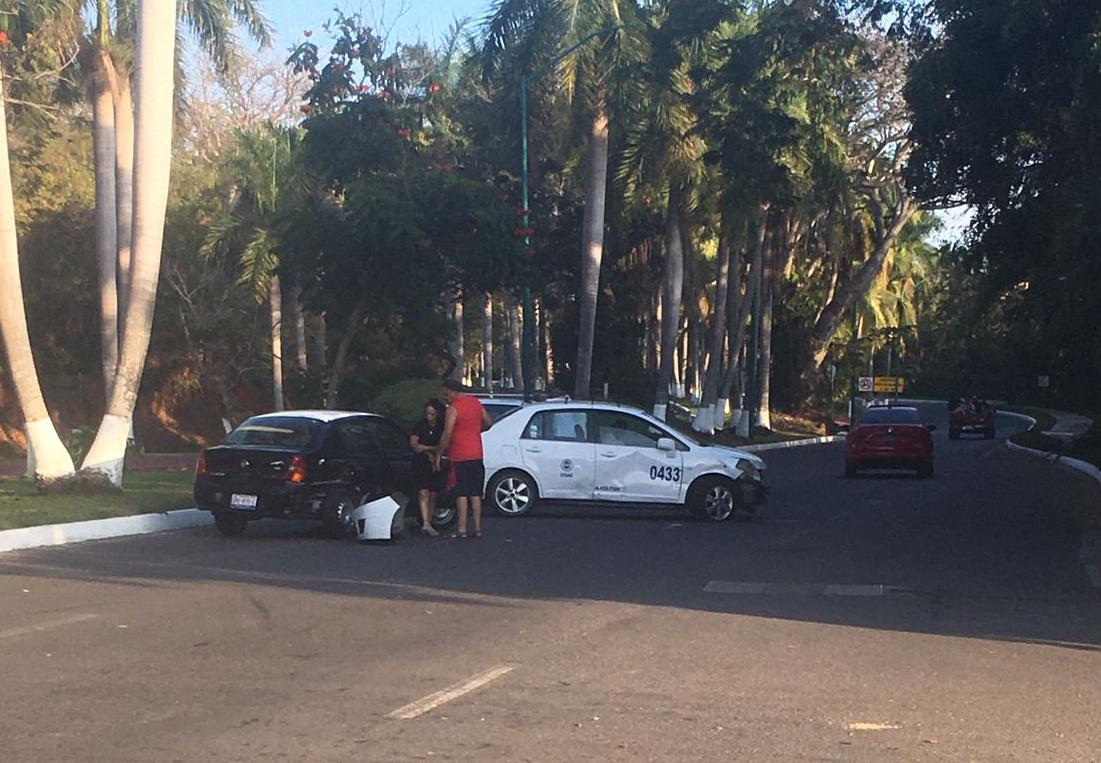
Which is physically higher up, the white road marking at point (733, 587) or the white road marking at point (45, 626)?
the white road marking at point (45, 626)

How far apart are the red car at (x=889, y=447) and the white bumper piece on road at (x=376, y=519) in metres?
18.3

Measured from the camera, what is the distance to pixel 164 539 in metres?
18.0

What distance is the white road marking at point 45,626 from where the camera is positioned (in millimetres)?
10758

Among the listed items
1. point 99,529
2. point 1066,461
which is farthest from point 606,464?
point 1066,461

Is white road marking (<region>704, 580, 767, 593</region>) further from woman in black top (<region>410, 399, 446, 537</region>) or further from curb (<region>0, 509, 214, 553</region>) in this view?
curb (<region>0, 509, 214, 553</region>)

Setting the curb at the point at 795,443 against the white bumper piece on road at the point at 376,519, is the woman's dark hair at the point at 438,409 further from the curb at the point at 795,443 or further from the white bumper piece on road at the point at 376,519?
the curb at the point at 795,443

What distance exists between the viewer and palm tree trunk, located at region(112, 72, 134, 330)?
87.7 feet

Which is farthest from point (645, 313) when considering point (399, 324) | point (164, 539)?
point (164, 539)

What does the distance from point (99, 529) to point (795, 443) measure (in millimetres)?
38588

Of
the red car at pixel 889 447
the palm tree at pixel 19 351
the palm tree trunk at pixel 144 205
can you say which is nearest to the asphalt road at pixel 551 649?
the palm tree trunk at pixel 144 205

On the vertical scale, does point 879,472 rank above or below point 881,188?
below

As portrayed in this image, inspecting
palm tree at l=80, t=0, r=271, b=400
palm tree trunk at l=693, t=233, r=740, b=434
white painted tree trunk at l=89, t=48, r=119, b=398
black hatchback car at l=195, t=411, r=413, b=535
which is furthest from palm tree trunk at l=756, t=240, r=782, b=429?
black hatchback car at l=195, t=411, r=413, b=535

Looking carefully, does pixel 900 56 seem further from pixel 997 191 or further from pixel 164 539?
pixel 164 539

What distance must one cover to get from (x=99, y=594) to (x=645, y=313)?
49579 millimetres
